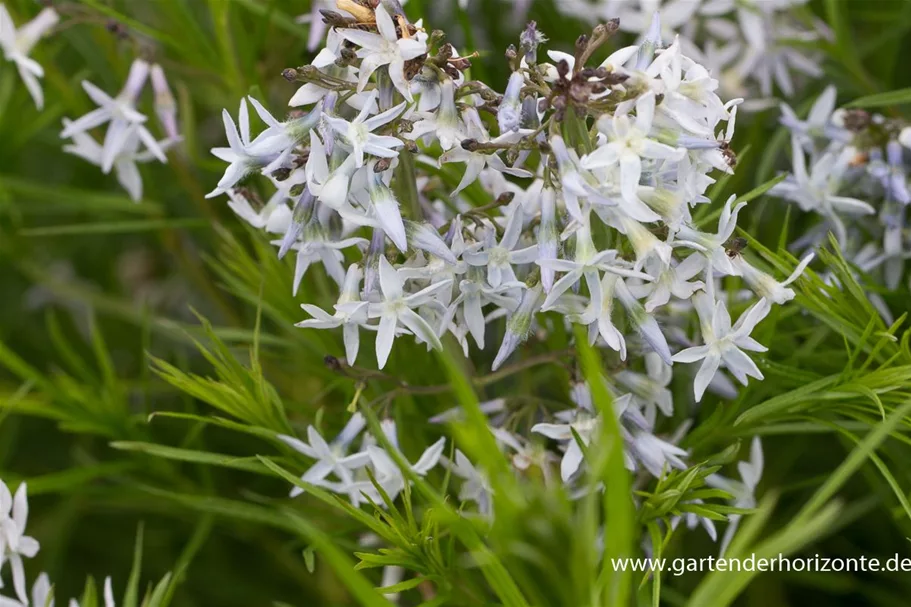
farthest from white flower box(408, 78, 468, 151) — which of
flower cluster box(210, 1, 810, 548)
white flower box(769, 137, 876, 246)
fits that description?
white flower box(769, 137, 876, 246)

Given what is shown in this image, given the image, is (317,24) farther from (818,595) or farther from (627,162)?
(818,595)

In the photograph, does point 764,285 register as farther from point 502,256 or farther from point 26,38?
point 26,38

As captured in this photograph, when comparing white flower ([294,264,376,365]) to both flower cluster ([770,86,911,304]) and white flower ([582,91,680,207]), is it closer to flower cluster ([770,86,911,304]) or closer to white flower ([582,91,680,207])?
white flower ([582,91,680,207])

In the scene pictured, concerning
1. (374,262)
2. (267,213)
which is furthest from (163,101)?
(374,262)

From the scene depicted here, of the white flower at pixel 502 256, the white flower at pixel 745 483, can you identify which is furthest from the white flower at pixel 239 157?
the white flower at pixel 745 483

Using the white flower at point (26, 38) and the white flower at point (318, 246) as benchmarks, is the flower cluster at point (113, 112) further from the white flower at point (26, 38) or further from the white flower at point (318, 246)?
the white flower at point (318, 246)

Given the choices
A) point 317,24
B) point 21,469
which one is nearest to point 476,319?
point 317,24
